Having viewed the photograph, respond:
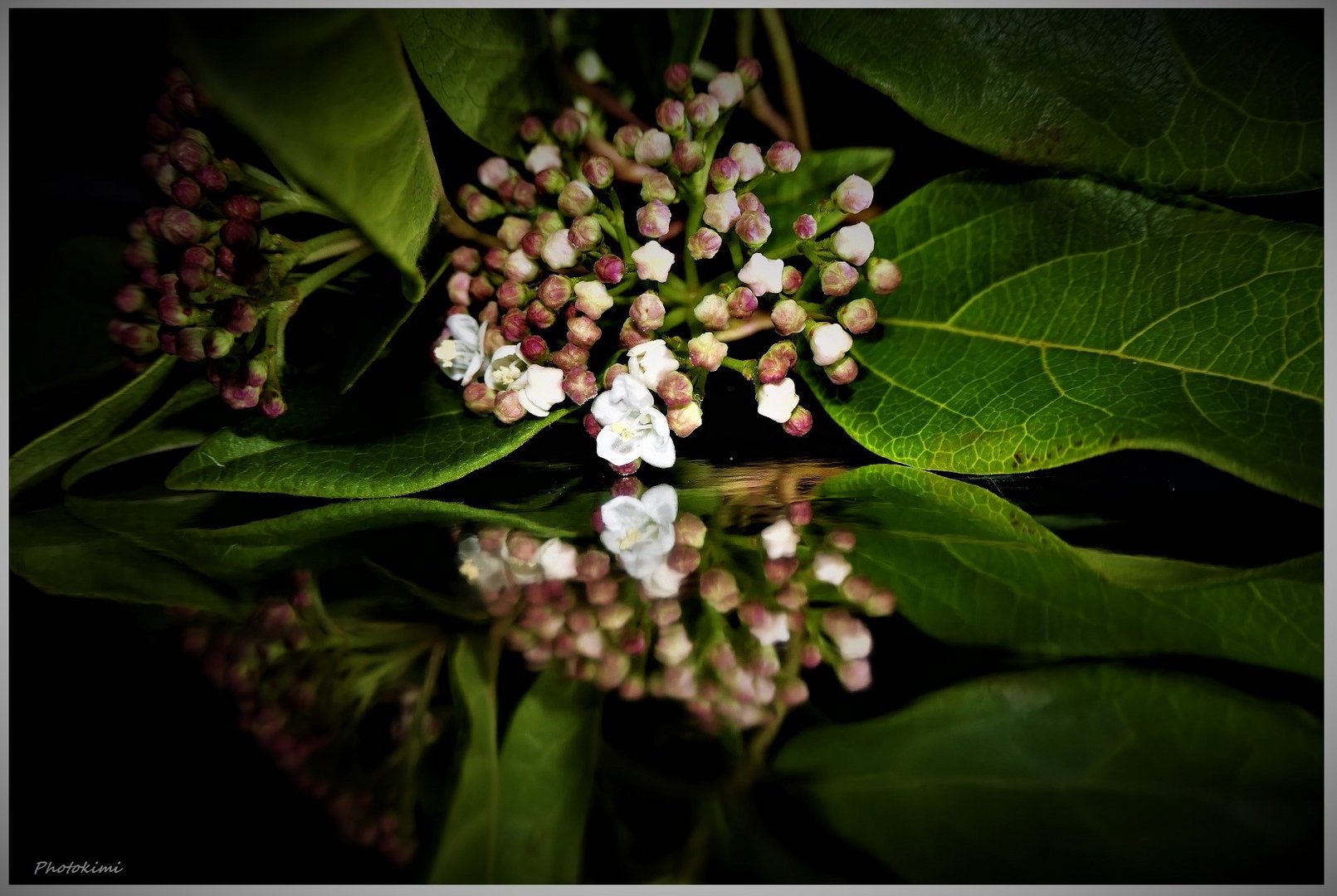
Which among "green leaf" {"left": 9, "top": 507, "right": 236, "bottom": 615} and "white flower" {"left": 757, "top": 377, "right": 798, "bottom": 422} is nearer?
"green leaf" {"left": 9, "top": 507, "right": 236, "bottom": 615}

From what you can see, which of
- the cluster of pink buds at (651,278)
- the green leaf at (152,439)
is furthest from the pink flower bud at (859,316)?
the green leaf at (152,439)

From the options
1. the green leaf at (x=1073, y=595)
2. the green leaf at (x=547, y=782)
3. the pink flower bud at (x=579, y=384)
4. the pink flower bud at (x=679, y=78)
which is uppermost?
the pink flower bud at (x=679, y=78)

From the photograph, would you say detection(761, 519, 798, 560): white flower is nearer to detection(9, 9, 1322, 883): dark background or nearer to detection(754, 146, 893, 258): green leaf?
detection(9, 9, 1322, 883): dark background

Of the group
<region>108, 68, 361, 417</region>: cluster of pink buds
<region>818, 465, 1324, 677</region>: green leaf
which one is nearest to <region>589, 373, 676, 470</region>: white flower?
<region>818, 465, 1324, 677</region>: green leaf

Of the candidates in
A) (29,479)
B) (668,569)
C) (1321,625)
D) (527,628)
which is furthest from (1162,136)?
(29,479)

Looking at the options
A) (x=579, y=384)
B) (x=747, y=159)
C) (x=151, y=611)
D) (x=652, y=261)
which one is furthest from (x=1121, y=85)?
(x=151, y=611)

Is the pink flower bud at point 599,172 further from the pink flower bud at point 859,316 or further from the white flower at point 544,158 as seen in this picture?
the pink flower bud at point 859,316
